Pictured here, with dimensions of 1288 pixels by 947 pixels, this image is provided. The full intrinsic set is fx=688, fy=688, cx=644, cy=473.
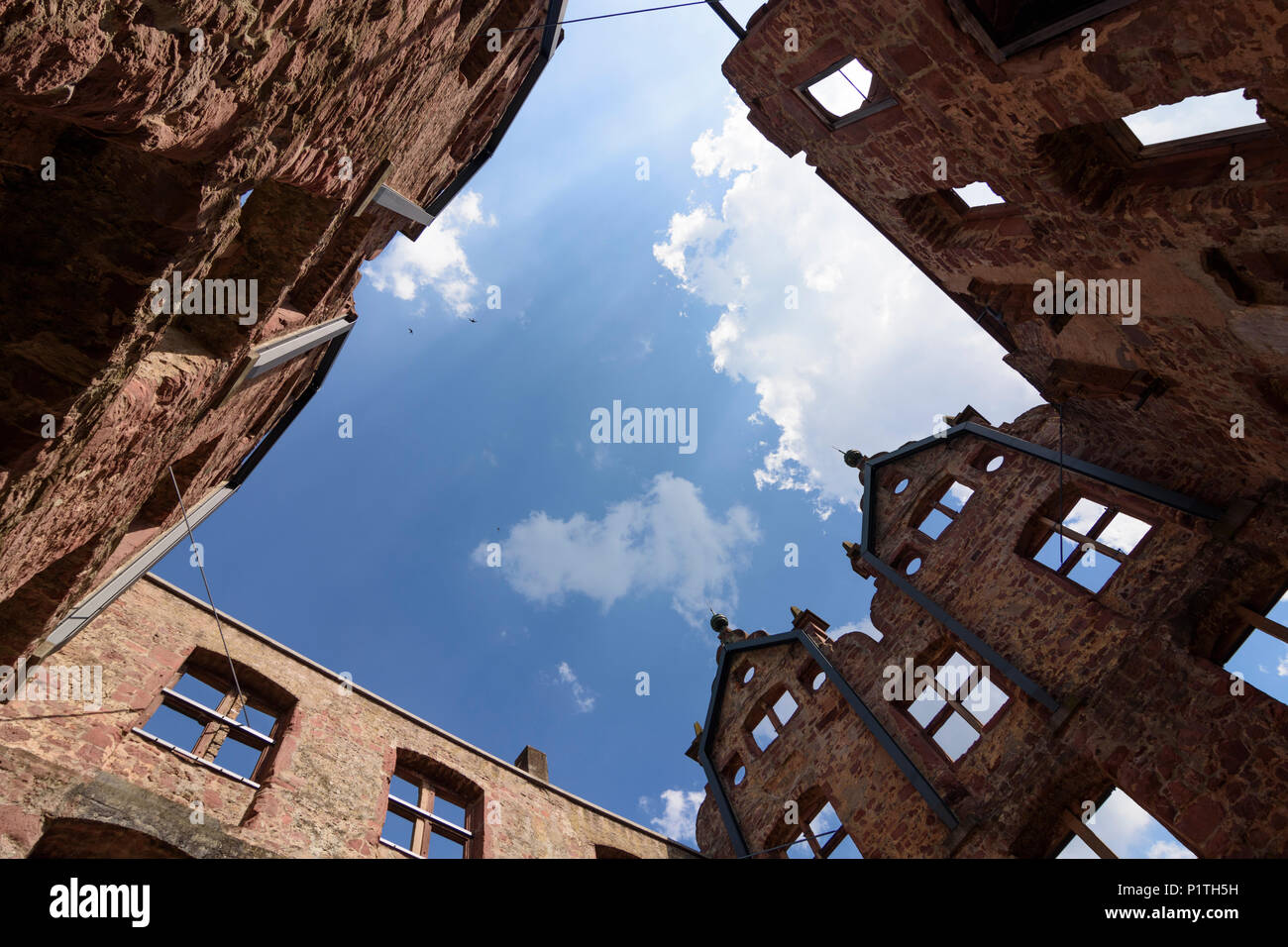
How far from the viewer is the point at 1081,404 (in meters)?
11.3

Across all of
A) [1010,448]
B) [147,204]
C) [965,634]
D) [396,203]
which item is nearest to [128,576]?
[396,203]

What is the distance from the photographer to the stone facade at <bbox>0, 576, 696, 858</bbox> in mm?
7027

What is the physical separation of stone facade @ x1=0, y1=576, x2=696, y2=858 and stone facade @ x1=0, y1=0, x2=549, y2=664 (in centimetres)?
196

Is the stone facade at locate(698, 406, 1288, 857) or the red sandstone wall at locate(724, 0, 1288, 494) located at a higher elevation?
the red sandstone wall at locate(724, 0, 1288, 494)

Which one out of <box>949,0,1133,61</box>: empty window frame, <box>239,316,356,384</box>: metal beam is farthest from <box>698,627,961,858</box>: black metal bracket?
<box>239,316,356,384</box>: metal beam

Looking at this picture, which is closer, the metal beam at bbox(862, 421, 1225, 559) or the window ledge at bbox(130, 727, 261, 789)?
the window ledge at bbox(130, 727, 261, 789)

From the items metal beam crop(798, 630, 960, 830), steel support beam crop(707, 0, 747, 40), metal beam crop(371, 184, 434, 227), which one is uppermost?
steel support beam crop(707, 0, 747, 40)

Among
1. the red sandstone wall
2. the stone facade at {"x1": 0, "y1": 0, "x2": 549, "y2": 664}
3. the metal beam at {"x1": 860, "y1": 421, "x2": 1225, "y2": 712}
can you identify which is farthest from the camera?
the metal beam at {"x1": 860, "y1": 421, "x2": 1225, "y2": 712}

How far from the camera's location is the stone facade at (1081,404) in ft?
21.5

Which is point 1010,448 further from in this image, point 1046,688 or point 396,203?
point 396,203

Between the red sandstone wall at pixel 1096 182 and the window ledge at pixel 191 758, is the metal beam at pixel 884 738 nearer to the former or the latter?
the red sandstone wall at pixel 1096 182

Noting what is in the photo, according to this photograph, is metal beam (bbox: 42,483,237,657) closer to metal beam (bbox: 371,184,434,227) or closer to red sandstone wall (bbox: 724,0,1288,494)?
metal beam (bbox: 371,184,434,227)
